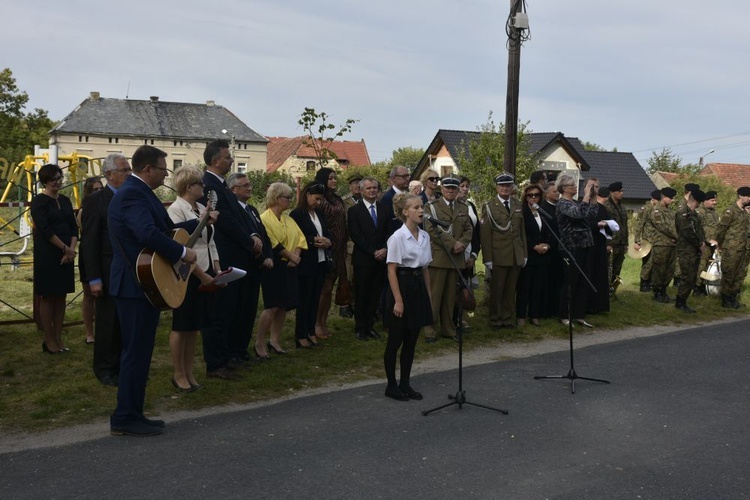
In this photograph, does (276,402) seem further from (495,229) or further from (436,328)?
(495,229)

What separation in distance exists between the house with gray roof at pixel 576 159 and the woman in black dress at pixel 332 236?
38.8 meters

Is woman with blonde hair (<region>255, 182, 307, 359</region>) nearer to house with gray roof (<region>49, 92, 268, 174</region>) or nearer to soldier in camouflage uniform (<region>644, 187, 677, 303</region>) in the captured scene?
soldier in camouflage uniform (<region>644, 187, 677, 303</region>)

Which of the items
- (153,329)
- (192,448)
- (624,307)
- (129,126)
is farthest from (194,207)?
(129,126)

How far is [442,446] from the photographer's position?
6043 millimetres

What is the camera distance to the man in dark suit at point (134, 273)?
238 inches

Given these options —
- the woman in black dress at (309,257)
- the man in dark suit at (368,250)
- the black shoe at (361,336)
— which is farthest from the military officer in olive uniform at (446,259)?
the woman in black dress at (309,257)

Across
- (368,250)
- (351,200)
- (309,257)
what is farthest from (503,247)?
(309,257)

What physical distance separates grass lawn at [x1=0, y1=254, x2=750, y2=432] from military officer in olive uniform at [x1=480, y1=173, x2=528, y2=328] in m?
0.38

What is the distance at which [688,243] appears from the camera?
13.9m

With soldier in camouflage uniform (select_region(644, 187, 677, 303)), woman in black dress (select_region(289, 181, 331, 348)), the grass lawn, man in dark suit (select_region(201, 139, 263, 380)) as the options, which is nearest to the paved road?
the grass lawn

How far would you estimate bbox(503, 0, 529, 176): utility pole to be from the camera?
13.3 metres

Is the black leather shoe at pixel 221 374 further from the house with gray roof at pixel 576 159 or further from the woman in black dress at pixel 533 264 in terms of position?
the house with gray roof at pixel 576 159

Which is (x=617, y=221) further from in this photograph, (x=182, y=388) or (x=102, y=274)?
(x=102, y=274)

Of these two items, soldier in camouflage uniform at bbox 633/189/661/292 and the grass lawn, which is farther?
soldier in camouflage uniform at bbox 633/189/661/292
